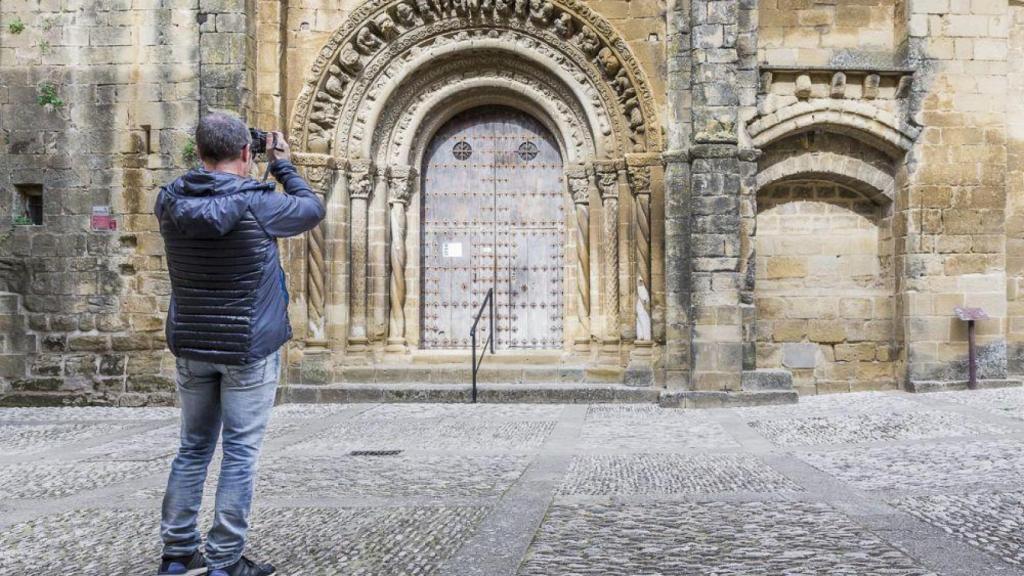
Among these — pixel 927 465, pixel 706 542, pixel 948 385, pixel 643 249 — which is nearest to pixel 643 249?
pixel 643 249

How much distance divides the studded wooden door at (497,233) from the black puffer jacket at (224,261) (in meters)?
8.73

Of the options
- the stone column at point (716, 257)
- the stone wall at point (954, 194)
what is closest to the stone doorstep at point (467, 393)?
the stone column at point (716, 257)

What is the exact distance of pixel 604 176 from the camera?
36.8ft

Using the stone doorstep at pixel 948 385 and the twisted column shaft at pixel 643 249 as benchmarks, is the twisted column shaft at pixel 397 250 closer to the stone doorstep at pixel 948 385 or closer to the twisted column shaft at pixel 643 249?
the twisted column shaft at pixel 643 249

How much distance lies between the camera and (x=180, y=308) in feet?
10.6

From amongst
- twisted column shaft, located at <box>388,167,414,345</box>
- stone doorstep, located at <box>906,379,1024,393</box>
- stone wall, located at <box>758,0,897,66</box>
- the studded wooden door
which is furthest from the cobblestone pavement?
stone wall, located at <box>758,0,897,66</box>

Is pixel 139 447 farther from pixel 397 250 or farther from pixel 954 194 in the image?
pixel 954 194

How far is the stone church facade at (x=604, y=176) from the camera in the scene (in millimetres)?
10516

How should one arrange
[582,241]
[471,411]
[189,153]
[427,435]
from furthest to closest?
[582,241] → [189,153] → [471,411] → [427,435]

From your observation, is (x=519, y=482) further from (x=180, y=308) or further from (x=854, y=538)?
(x=180, y=308)

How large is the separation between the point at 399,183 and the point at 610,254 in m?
2.80

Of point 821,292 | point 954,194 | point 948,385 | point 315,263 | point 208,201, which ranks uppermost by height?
point 954,194

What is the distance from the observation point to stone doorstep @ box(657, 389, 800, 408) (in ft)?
33.0

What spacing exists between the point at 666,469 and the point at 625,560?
95.5 inches
